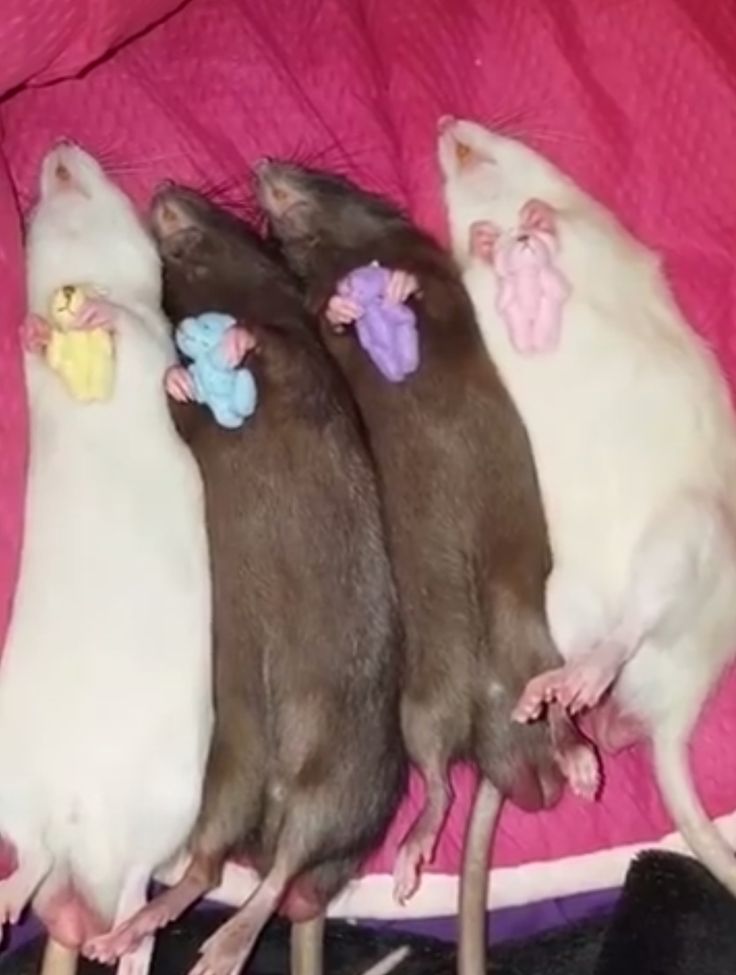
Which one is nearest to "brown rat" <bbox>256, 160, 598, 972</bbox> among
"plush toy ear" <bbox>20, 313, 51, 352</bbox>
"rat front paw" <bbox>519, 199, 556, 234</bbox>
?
"rat front paw" <bbox>519, 199, 556, 234</bbox>

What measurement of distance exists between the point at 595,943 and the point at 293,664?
0.36 metres

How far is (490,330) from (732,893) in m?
0.45

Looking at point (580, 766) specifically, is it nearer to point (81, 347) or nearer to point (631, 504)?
point (631, 504)

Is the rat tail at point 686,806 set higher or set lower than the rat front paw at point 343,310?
lower

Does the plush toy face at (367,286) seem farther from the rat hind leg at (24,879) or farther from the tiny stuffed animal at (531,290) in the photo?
the rat hind leg at (24,879)

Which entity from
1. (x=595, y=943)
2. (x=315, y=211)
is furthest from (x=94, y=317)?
(x=595, y=943)

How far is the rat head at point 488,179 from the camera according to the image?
208 cm

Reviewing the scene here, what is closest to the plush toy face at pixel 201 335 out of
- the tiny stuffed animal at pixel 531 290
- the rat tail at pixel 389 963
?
the tiny stuffed animal at pixel 531 290

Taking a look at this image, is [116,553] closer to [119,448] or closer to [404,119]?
[119,448]

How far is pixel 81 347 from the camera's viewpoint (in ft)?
6.23

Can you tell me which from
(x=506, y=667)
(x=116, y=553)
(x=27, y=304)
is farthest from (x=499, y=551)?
(x=27, y=304)

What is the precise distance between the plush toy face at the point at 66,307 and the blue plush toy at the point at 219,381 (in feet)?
0.28

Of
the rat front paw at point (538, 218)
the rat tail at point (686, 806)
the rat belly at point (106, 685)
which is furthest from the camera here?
the rat front paw at point (538, 218)

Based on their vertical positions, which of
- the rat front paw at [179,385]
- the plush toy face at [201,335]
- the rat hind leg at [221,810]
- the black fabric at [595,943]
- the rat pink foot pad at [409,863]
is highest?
the plush toy face at [201,335]
